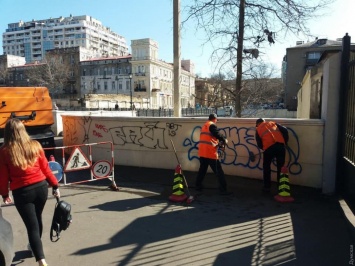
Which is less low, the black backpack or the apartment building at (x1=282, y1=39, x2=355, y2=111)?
the apartment building at (x1=282, y1=39, x2=355, y2=111)

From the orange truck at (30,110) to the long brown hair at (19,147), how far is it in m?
6.89

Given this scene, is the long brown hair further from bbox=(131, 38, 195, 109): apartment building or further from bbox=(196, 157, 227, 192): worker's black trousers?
bbox=(131, 38, 195, 109): apartment building

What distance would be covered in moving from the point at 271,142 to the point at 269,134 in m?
0.17

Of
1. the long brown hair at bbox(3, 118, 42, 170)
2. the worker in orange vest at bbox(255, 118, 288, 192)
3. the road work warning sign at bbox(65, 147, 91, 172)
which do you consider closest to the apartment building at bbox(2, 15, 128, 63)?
the road work warning sign at bbox(65, 147, 91, 172)

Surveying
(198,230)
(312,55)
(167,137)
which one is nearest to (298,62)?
(312,55)

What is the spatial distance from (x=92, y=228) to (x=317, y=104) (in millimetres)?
6132

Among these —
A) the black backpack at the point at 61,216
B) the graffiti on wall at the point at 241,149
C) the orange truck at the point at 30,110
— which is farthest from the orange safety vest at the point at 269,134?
the orange truck at the point at 30,110

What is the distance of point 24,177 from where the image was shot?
12.1 feet

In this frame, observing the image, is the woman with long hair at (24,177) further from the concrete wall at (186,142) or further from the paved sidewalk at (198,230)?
the concrete wall at (186,142)

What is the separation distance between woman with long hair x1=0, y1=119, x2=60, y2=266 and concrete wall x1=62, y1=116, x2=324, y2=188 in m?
5.25

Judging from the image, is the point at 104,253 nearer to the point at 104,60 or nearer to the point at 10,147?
the point at 10,147

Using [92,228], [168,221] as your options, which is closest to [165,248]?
[168,221]

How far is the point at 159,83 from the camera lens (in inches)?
3733

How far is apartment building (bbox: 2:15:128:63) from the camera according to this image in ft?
499
